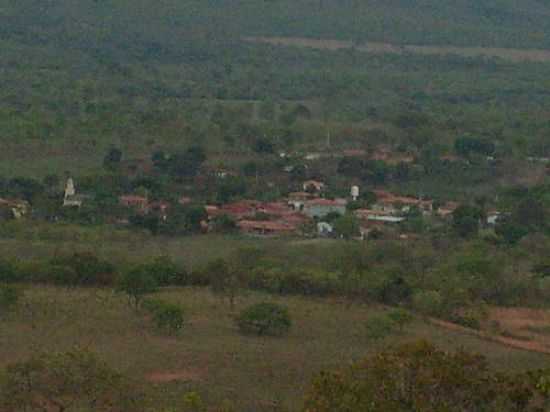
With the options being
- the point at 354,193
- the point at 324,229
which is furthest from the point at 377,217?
the point at 354,193

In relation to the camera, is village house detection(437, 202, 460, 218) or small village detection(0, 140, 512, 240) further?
village house detection(437, 202, 460, 218)

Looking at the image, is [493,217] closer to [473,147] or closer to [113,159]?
[473,147]

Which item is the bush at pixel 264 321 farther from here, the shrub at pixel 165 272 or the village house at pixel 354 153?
the village house at pixel 354 153

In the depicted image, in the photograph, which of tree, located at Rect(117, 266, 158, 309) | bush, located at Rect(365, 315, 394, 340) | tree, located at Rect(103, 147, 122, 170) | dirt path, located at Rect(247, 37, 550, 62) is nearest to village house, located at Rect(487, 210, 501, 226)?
tree, located at Rect(103, 147, 122, 170)

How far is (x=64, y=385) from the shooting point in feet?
53.7

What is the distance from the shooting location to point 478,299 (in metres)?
24.8

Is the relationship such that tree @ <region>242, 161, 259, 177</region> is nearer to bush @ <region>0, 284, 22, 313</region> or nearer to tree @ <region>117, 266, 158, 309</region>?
tree @ <region>117, 266, 158, 309</region>

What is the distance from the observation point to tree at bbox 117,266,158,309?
76.7 feet

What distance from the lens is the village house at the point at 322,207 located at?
34.2 meters

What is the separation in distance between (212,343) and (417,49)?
186 ft

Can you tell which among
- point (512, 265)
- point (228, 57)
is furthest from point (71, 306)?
point (228, 57)

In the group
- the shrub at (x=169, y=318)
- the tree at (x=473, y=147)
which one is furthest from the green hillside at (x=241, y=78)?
the shrub at (x=169, y=318)

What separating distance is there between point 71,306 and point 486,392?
10707mm

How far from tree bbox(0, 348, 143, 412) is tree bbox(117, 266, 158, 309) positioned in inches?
268
